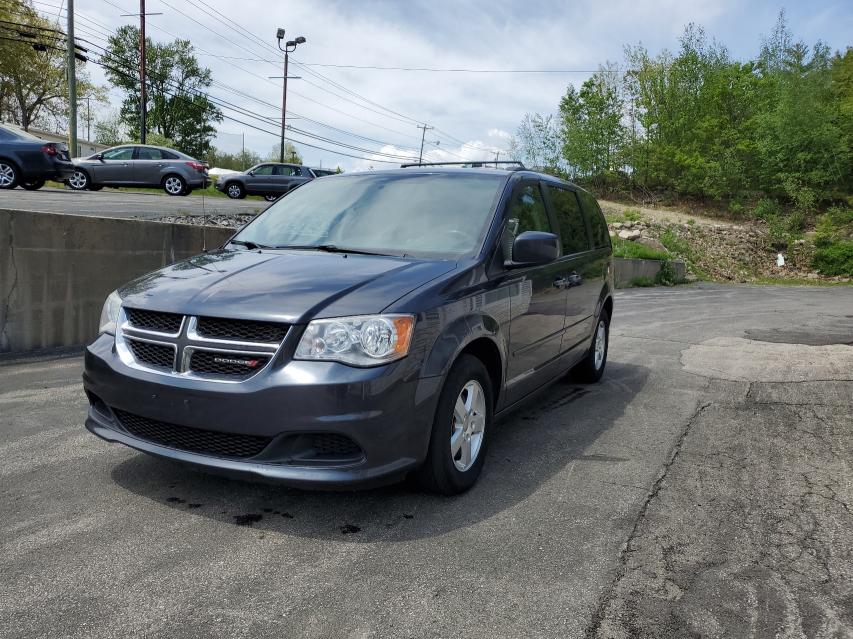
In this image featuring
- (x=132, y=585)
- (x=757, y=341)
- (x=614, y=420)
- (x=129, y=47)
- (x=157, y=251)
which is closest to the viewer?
(x=132, y=585)

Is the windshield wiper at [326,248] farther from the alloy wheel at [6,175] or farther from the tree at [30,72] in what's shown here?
the tree at [30,72]

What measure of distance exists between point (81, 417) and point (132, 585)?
251 centimetres

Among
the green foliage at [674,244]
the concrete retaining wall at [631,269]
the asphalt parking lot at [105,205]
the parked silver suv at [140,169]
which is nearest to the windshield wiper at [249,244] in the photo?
the asphalt parking lot at [105,205]

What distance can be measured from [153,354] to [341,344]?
94 cm

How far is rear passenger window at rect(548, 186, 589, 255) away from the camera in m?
5.42

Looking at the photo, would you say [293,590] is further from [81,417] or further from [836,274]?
[836,274]

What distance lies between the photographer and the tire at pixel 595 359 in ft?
21.1

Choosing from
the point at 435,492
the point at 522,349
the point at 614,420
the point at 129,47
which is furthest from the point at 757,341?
the point at 129,47

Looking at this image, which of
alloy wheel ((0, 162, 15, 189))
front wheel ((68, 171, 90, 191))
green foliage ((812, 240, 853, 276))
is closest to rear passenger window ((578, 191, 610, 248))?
alloy wheel ((0, 162, 15, 189))

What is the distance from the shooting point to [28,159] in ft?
54.5

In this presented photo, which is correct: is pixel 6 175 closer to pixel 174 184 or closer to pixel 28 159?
pixel 28 159

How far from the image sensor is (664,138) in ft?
145

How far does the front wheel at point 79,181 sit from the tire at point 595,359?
1940cm

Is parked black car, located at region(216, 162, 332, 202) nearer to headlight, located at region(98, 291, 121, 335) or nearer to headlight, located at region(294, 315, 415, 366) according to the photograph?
headlight, located at region(98, 291, 121, 335)
